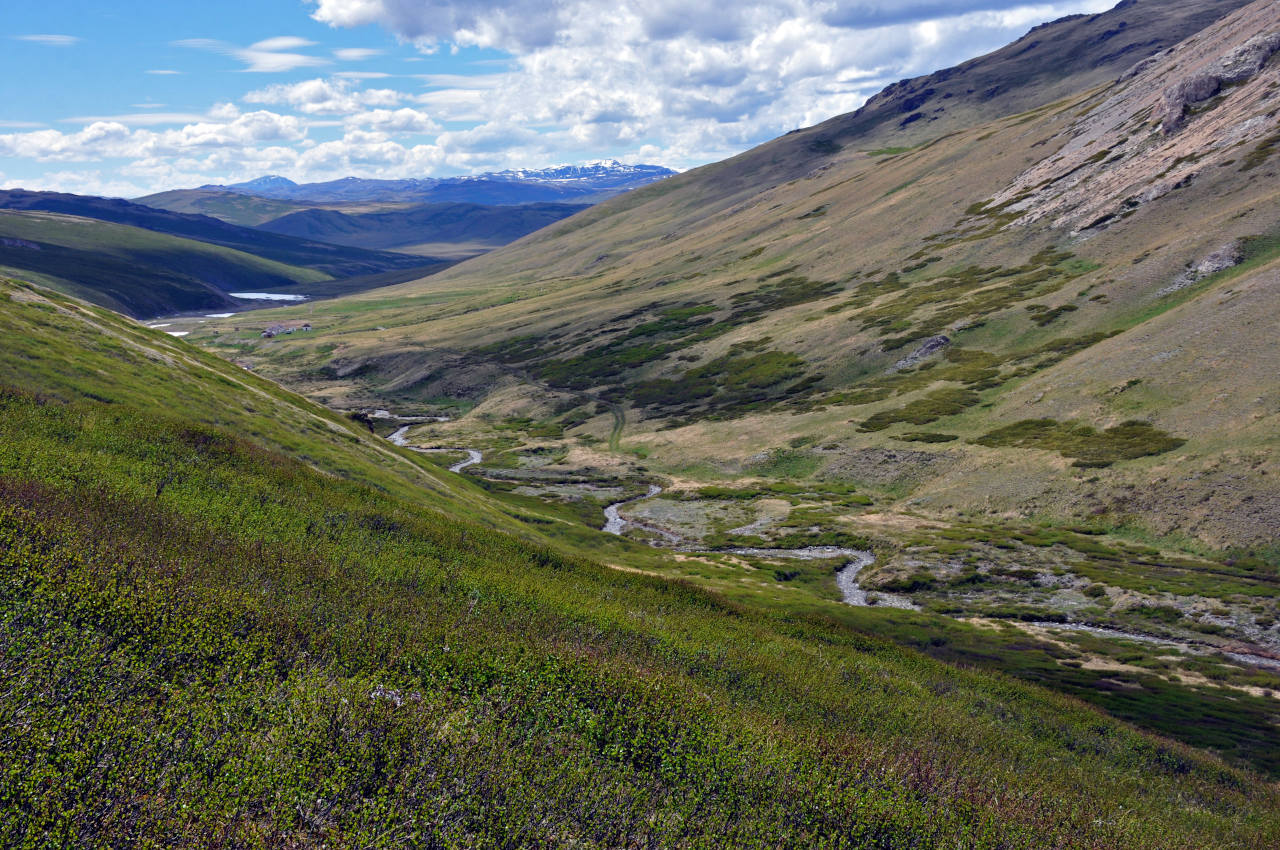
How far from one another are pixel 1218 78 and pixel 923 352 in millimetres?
125801

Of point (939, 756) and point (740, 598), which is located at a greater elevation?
point (939, 756)

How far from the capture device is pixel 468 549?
102 feet

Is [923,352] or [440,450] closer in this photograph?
[923,352]

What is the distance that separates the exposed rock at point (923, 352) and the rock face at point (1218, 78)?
9698 cm

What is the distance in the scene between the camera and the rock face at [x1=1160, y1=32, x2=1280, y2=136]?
170 m

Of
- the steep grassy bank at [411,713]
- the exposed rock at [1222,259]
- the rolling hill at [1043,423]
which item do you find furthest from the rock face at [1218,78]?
the steep grassy bank at [411,713]

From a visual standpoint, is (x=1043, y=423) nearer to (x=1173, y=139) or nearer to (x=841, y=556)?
(x=841, y=556)

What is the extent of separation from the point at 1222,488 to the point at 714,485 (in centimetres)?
7126

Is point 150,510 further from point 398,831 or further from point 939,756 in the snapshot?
point 939,756

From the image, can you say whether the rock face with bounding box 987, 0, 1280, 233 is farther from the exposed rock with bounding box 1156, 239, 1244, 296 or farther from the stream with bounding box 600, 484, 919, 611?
the stream with bounding box 600, 484, 919, 611

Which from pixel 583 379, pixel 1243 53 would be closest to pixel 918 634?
pixel 583 379

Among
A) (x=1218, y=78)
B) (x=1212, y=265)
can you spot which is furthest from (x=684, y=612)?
(x=1218, y=78)

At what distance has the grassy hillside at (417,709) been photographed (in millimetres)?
9680

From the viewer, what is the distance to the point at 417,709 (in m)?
13.0
